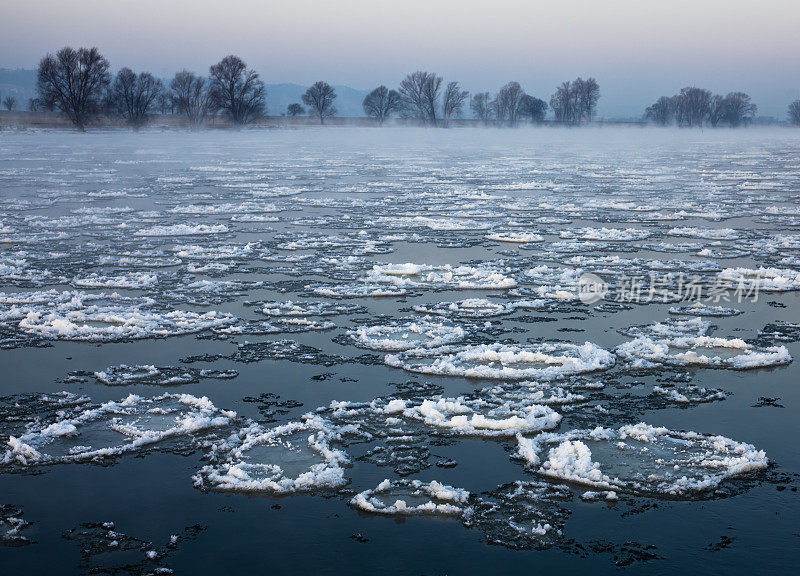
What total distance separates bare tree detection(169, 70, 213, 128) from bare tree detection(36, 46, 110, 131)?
53.0ft

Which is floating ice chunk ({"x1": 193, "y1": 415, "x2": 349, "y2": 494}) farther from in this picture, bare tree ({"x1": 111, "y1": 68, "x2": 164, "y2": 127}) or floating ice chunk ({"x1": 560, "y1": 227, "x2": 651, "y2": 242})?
bare tree ({"x1": 111, "y1": 68, "x2": 164, "y2": 127})

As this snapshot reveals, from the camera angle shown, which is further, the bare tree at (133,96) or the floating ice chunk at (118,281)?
the bare tree at (133,96)

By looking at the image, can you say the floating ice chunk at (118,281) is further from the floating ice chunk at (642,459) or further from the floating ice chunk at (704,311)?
the floating ice chunk at (642,459)

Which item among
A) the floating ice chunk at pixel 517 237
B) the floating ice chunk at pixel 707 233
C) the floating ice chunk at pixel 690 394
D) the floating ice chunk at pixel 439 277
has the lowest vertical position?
the floating ice chunk at pixel 690 394

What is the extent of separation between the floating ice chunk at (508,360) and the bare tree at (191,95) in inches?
3597

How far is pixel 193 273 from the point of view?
33.0ft

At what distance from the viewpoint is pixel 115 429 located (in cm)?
505

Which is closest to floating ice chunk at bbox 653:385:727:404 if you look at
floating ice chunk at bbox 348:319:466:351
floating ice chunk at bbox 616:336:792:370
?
floating ice chunk at bbox 616:336:792:370

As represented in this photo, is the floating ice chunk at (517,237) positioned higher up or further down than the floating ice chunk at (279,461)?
higher up

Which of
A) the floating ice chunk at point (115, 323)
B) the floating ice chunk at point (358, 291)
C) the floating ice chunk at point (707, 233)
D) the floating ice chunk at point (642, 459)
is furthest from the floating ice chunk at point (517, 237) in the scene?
the floating ice chunk at point (642, 459)

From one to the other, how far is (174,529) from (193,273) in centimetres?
651

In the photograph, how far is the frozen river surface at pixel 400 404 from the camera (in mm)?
3742

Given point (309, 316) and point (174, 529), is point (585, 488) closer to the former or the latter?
point (174, 529)

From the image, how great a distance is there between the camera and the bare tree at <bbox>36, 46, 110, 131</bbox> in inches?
2928
